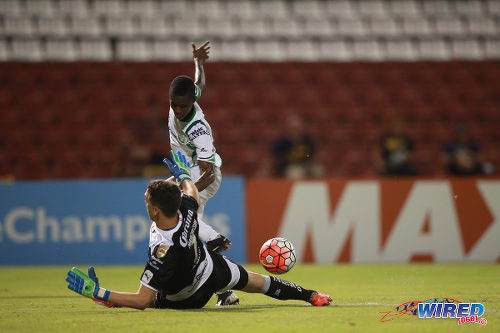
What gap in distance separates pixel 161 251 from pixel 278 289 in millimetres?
1127

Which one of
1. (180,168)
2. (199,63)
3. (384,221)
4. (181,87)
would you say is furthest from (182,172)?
(384,221)

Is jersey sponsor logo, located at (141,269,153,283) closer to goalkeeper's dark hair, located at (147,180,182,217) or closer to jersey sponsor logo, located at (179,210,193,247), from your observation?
jersey sponsor logo, located at (179,210,193,247)

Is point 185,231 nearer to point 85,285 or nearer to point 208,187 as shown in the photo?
point 85,285

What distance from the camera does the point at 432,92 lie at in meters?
16.4

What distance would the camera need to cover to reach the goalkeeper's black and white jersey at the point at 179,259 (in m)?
5.15

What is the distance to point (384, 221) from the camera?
11461 mm

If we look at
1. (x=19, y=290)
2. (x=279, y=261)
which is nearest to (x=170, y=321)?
(x=279, y=261)

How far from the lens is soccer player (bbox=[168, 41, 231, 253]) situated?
6.29 metres

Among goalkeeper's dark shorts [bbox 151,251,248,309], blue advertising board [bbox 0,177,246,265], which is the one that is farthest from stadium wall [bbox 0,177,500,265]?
goalkeeper's dark shorts [bbox 151,251,248,309]

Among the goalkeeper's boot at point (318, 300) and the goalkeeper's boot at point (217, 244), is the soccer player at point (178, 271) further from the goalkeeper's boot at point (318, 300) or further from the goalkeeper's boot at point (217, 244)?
the goalkeeper's boot at point (217, 244)

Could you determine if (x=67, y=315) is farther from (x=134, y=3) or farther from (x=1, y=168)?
(x=134, y=3)

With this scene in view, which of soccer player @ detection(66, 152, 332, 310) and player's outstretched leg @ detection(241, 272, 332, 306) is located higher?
soccer player @ detection(66, 152, 332, 310)

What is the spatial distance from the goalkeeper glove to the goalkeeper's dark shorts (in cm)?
65

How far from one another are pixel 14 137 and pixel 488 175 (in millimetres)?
9583
